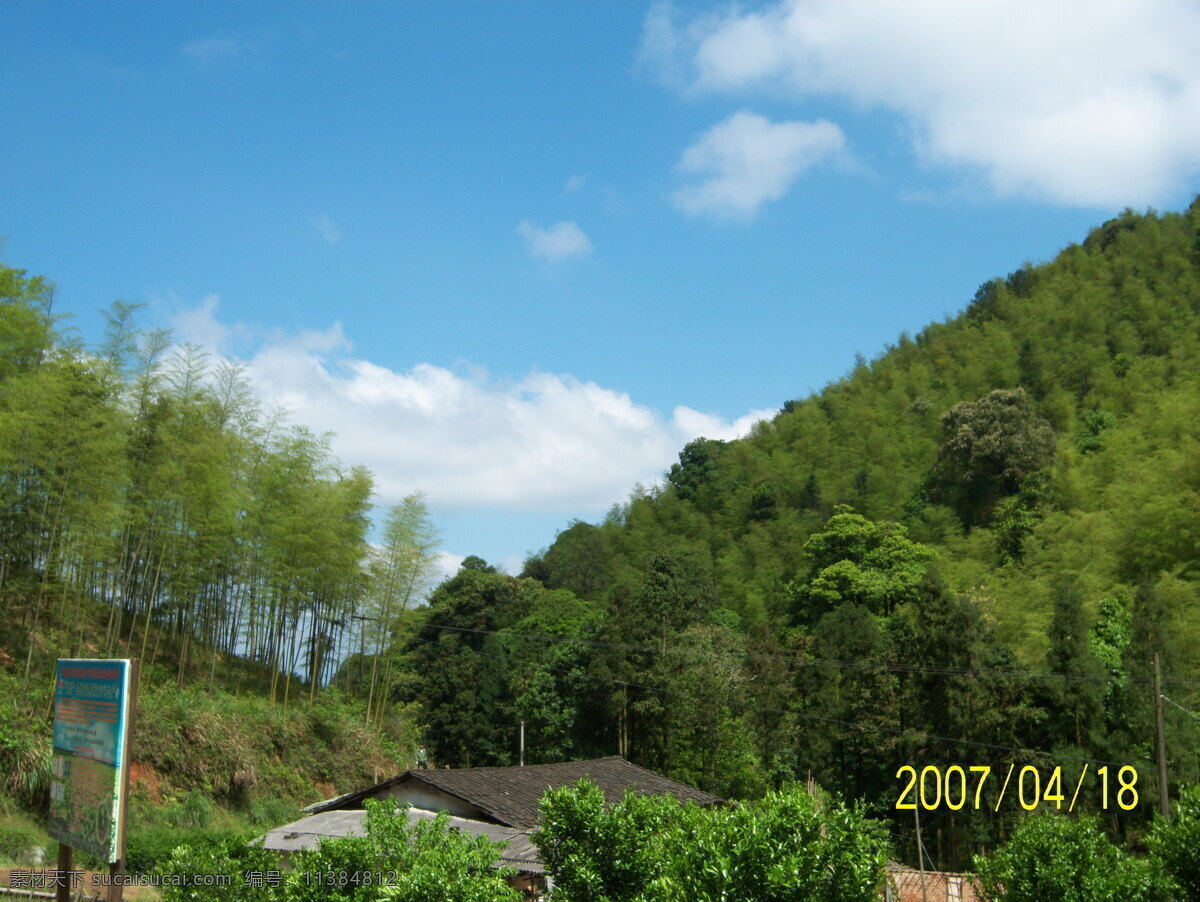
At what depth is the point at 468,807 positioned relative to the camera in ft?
49.2

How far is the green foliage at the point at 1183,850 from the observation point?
22.2 ft

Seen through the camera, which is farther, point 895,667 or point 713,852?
Answer: point 895,667

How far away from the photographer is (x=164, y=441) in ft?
59.2

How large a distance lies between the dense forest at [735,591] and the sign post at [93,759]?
928 centimetres

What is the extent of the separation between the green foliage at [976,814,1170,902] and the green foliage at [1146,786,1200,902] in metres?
0.11

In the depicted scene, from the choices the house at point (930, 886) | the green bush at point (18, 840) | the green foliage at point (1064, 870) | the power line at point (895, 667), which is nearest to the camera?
the green foliage at point (1064, 870)

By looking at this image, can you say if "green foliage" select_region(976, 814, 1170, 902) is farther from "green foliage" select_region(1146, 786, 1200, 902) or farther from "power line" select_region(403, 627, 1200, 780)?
"power line" select_region(403, 627, 1200, 780)

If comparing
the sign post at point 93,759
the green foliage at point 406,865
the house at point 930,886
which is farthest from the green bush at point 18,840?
the house at point 930,886

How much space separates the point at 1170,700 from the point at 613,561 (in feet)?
101

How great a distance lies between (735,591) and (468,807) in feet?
100

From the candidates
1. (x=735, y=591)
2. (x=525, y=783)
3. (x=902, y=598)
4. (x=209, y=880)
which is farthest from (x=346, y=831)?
(x=735, y=591)

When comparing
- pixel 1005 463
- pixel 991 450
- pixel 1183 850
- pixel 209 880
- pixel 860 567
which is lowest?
pixel 209 880
